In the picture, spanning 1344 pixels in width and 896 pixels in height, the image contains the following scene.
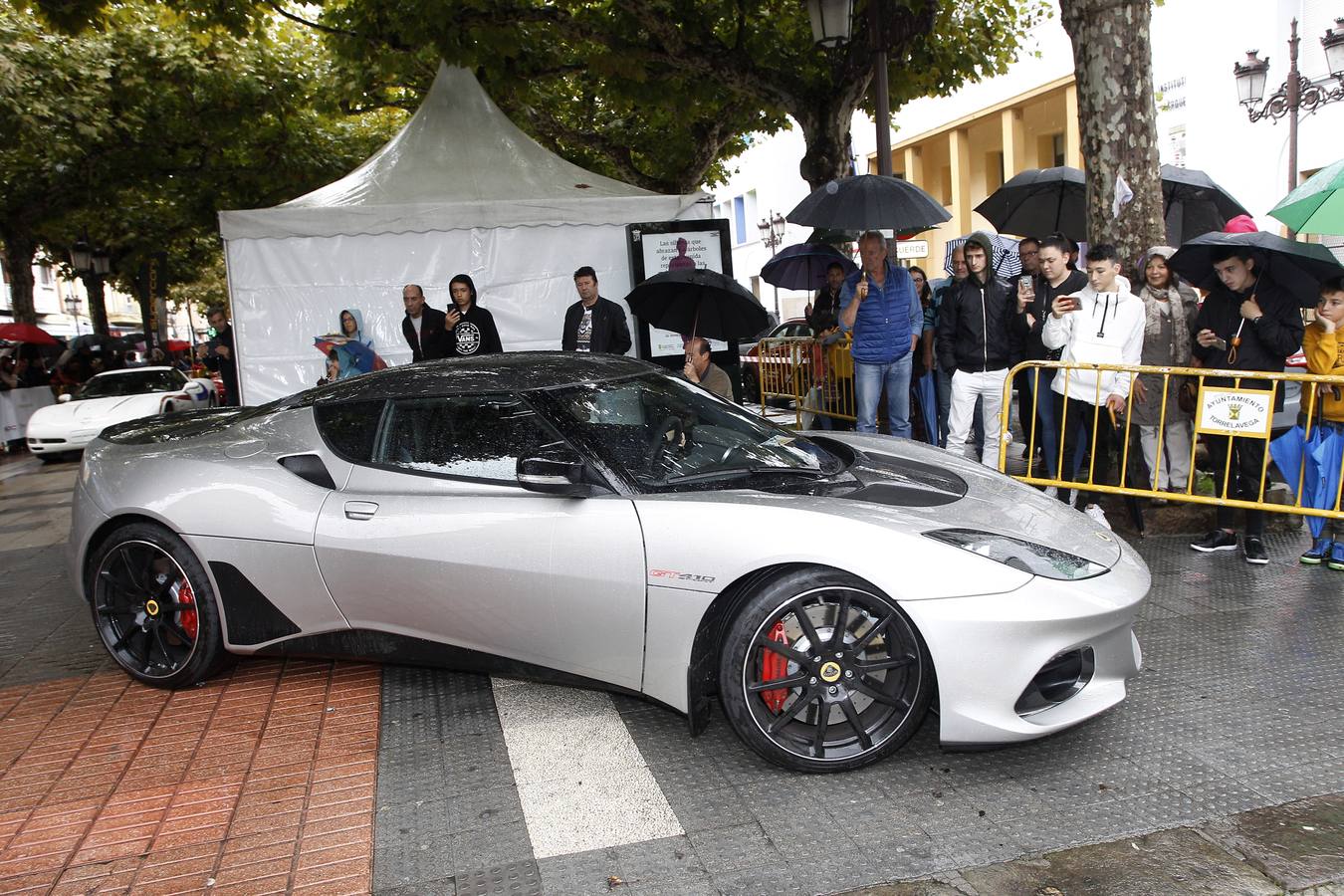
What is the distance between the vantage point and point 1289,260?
565 centimetres

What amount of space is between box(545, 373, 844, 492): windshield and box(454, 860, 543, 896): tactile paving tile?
1331mm

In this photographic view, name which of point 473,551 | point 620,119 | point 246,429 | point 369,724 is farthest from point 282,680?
point 620,119

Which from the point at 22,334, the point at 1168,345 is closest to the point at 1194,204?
the point at 1168,345

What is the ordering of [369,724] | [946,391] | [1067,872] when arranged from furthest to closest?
[946,391] < [369,724] < [1067,872]

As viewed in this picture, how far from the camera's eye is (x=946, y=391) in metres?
7.95

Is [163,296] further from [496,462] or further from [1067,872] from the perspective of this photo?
[1067,872]

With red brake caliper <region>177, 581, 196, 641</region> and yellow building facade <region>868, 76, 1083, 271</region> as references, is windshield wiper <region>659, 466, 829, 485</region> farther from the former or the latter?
yellow building facade <region>868, 76, 1083, 271</region>

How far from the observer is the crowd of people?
5832mm

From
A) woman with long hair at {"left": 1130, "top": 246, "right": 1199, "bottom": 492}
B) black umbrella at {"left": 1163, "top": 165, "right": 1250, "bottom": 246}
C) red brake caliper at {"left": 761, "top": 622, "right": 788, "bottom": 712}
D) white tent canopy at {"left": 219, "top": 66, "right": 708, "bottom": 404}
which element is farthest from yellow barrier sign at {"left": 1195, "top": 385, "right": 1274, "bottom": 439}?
white tent canopy at {"left": 219, "top": 66, "right": 708, "bottom": 404}

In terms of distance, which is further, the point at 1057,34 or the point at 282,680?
the point at 1057,34

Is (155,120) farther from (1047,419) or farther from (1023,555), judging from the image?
(1023,555)

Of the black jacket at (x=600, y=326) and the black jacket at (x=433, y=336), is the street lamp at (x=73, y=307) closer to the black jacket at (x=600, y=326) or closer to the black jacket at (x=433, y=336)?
the black jacket at (x=433, y=336)

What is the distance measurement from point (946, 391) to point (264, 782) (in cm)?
590

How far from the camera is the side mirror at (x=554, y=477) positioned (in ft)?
11.6
